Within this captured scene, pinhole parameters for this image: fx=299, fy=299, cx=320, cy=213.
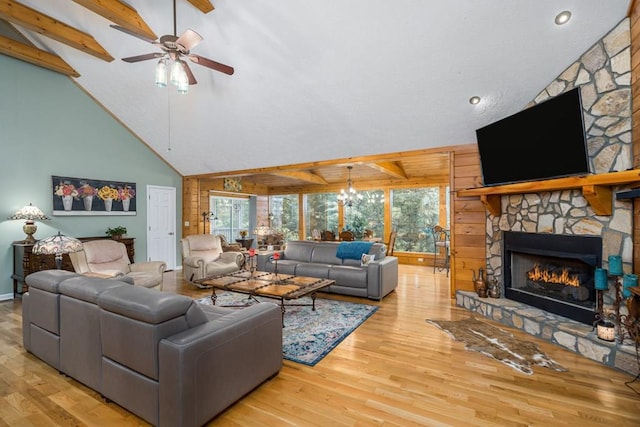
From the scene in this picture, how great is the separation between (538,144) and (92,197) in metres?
7.47

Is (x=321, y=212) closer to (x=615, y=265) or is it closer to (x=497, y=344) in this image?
(x=497, y=344)

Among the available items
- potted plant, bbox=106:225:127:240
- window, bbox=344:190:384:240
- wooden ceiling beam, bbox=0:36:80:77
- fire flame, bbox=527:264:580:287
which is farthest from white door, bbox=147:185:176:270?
fire flame, bbox=527:264:580:287

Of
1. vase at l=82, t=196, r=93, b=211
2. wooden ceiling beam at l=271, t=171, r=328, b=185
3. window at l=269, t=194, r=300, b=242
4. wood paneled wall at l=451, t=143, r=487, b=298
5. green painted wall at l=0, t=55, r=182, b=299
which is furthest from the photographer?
window at l=269, t=194, r=300, b=242

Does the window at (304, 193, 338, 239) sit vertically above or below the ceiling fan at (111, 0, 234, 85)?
below

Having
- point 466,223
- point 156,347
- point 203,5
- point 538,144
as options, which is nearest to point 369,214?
point 466,223

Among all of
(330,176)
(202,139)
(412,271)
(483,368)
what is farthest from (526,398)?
(330,176)

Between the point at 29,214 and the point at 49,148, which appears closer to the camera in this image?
the point at 29,214

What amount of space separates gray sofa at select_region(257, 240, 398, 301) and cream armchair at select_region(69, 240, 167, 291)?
1.84 m

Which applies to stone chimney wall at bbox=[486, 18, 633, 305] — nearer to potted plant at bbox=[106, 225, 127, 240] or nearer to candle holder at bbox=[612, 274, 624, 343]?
candle holder at bbox=[612, 274, 624, 343]

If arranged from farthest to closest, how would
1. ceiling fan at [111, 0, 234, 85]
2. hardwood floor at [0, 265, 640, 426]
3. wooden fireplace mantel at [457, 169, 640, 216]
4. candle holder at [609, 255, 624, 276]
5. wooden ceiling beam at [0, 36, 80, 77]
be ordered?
wooden ceiling beam at [0, 36, 80, 77] < ceiling fan at [111, 0, 234, 85] < candle holder at [609, 255, 624, 276] < wooden fireplace mantel at [457, 169, 640, 216] < hardwood floor at [0, 265, 640, 426]

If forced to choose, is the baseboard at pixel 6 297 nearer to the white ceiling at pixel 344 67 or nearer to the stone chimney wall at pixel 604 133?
the white ceiling at pixel 344 67

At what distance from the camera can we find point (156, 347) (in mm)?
1703

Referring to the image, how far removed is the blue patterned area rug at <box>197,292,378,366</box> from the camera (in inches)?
113

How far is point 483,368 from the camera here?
2.55 meters
